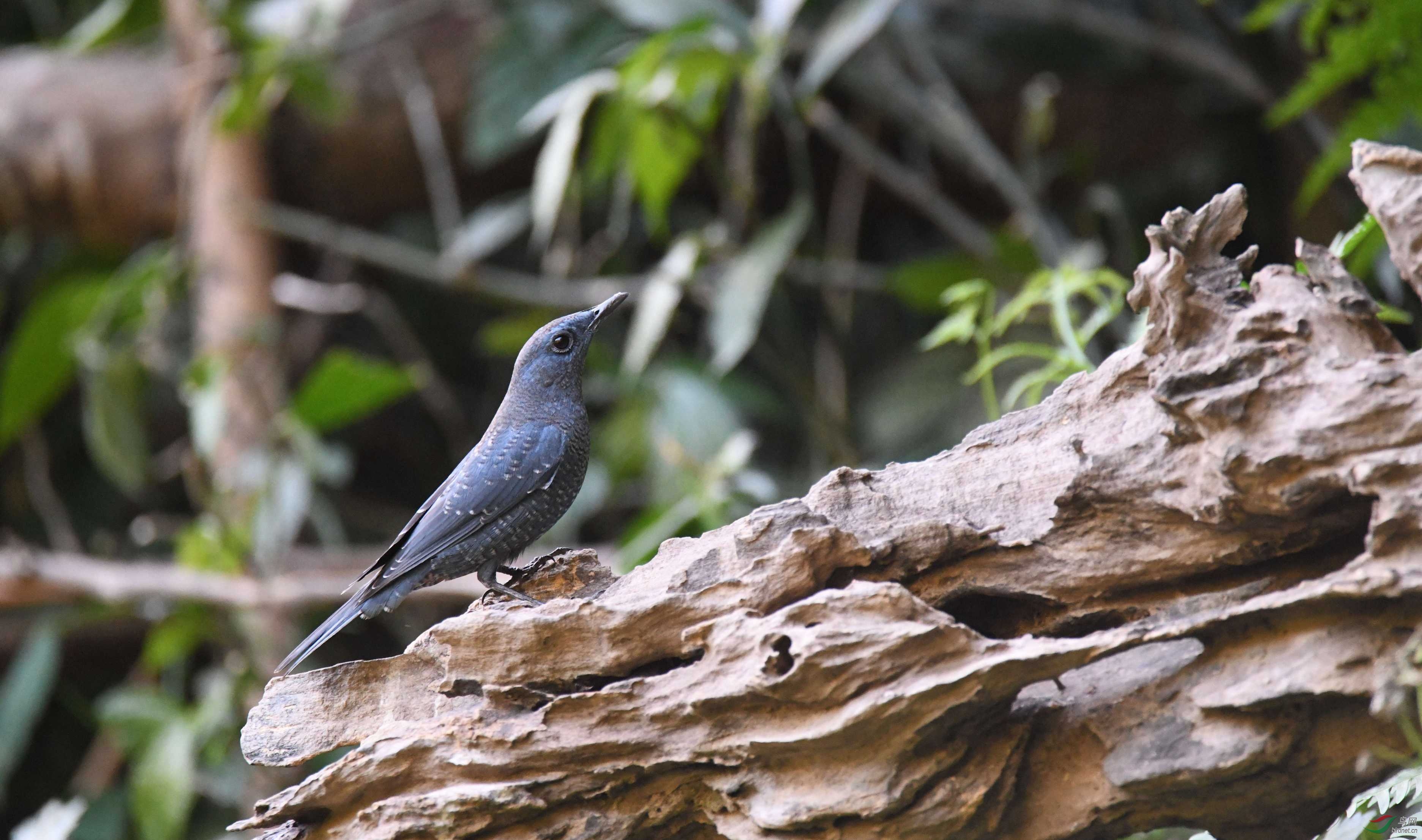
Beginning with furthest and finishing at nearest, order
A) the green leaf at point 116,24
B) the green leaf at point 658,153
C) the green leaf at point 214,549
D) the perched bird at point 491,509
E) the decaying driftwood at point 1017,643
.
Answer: the green leaf at point 116,24 → the green leaf at point 214,549 → the green leaf at point 658,153 → the perched bird at point 491,509 → the decaying driftwood at point 1017,643

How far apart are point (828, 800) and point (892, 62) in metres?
4.63

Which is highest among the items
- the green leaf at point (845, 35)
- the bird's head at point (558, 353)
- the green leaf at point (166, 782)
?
the green leaf at point (845, 35)

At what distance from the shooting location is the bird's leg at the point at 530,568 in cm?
308

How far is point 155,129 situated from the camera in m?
6.88

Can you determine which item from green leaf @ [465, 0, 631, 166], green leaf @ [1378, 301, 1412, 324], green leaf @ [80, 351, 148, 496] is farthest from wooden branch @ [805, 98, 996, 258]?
green leaf @ [80, 351, 148, 496]

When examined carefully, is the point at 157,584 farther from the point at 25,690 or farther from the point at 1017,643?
the point at 1017,643

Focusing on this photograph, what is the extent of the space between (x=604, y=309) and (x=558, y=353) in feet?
0.59

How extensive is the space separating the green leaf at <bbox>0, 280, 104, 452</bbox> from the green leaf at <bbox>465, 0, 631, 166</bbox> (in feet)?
6.94

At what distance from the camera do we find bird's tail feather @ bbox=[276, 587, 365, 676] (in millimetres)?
2910

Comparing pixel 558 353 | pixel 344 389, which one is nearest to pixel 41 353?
pixel 344 389

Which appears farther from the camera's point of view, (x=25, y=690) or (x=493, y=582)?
(x=25, y=690)

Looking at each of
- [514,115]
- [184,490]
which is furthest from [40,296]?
[514,115]

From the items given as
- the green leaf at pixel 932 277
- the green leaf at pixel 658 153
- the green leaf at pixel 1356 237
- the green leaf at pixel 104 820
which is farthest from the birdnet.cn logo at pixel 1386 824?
the green leaf at pixel 104 820

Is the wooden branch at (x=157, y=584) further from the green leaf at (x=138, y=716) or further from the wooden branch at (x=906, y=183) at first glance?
the wooden branch at (x=906, y=183)
